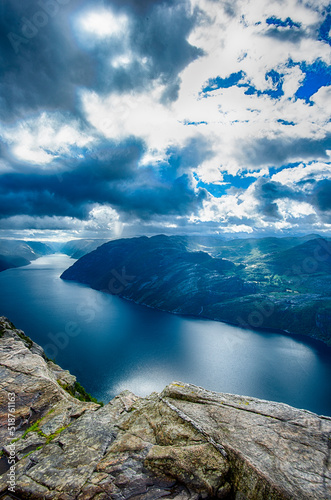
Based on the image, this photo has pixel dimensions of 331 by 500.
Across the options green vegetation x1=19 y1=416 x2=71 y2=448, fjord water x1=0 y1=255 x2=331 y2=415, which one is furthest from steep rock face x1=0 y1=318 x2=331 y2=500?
fjord water x1=0 y1=255 x2=331 y2=415

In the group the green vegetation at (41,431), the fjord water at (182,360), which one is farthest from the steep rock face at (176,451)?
the fjord water at (182,360)

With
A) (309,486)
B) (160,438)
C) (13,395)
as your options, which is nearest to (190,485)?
(160,438)

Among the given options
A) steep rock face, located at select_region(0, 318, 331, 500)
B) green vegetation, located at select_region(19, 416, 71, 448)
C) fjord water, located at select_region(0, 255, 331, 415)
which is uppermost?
steep rock face, located at select_region(0, 318, 331, 500)

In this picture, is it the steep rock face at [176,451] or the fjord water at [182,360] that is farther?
the fjord water at [182,360]

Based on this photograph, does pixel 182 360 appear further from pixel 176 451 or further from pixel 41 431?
pixel 176 451

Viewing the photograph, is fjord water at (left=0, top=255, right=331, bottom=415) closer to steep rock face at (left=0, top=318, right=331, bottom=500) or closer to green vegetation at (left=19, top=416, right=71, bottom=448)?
green vegetation at (left=19, top=416, right=71, bottom=448)

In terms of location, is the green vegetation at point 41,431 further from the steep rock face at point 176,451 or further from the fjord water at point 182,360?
the fjord water at point 182,360

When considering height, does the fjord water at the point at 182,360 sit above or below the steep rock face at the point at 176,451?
below

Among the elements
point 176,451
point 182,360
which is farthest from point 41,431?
point 182,360
